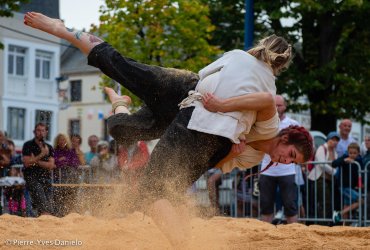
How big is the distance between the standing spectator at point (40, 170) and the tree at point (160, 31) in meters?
8.90

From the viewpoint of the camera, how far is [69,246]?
7656 mm

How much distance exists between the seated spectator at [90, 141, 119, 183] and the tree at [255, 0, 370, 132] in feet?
38.9

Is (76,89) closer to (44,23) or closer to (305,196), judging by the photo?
(305,196)

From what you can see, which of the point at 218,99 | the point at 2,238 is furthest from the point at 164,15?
the point at 218,99

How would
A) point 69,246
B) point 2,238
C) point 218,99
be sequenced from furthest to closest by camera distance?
point 2,238, point 69,246, point 218,99

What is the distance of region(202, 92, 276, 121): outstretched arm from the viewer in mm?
6441

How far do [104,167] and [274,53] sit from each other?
739 centimetres

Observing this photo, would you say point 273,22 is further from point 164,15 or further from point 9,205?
point 9,205

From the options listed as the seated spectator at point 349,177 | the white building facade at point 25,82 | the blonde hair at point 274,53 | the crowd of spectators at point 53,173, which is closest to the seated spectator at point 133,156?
the crowd of spectators at point 53,173

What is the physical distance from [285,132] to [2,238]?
9.67 ft

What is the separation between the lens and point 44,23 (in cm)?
715

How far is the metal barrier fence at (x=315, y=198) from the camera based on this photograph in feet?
43.0

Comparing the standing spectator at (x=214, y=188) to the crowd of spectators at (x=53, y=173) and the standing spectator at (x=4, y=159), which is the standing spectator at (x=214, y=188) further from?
the standing spectator at (x=4, y=159)

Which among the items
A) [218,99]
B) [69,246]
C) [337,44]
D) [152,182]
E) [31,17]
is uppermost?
[337,44]
